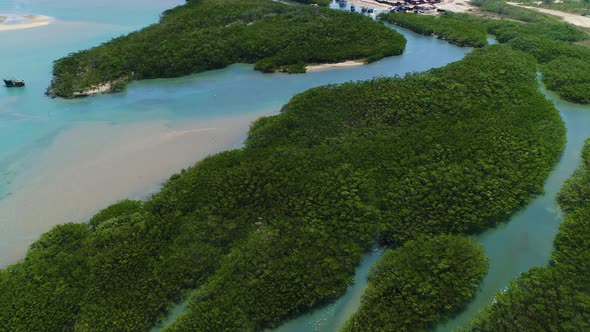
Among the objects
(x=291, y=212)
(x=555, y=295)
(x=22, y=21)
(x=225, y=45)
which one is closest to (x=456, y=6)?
(x=225, y=45)

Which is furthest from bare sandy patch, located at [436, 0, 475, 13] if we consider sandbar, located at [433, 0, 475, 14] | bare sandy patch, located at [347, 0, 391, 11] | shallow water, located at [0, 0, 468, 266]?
shallow water, located at [0, 0, 468, 266]

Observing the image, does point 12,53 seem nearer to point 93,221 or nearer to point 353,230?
point 93,221

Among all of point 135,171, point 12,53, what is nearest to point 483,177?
point 135,171

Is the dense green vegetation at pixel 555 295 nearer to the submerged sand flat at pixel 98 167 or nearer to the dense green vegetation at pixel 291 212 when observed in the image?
the dense green vegetation at pixel 291 212

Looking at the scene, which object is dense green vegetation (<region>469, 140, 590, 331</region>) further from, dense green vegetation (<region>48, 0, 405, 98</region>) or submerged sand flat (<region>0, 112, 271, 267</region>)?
dense green vegetation (<region>48, 0, 405, 98</region>)

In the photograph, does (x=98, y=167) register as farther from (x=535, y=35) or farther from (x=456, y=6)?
(x=456, y=6)

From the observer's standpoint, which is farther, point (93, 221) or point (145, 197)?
point (145, 197)
